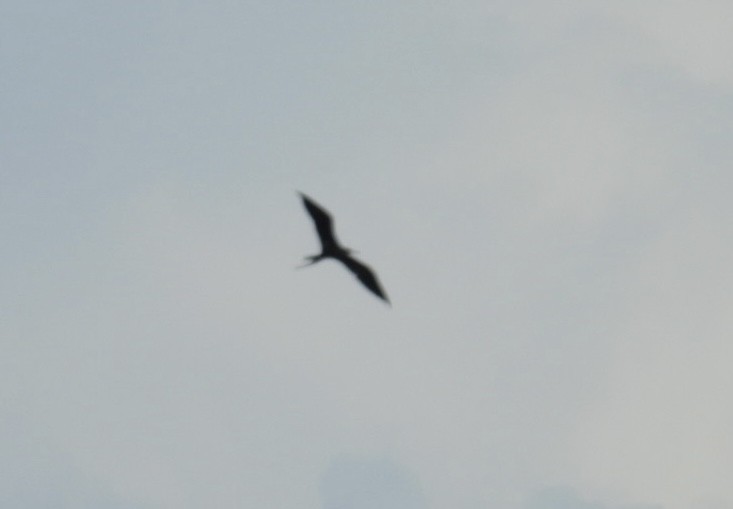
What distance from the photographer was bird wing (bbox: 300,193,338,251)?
142375 millimetres

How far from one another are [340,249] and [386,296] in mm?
4530

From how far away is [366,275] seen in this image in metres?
147

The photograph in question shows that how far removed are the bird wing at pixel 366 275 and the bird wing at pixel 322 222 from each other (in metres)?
1.82

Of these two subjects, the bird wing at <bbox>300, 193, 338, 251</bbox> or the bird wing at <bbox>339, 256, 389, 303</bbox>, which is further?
the bird wing at <bbox>339, 256, 389, 303</bbox>

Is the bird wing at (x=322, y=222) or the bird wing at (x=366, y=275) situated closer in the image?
the bird wing at (x=322, y=222)

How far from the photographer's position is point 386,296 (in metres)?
147

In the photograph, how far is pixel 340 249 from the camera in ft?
481

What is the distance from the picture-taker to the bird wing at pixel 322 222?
14238 cm

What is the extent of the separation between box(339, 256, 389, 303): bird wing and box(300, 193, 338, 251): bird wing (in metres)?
1.82

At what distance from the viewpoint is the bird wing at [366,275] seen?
147m

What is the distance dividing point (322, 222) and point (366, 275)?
17.6 ft

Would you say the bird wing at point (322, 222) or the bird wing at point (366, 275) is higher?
the bird wing at point (322, 222)

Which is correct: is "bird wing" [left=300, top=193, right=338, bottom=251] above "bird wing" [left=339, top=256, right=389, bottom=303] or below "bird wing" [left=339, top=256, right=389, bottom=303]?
above

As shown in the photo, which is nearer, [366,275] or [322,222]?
[322,222]
